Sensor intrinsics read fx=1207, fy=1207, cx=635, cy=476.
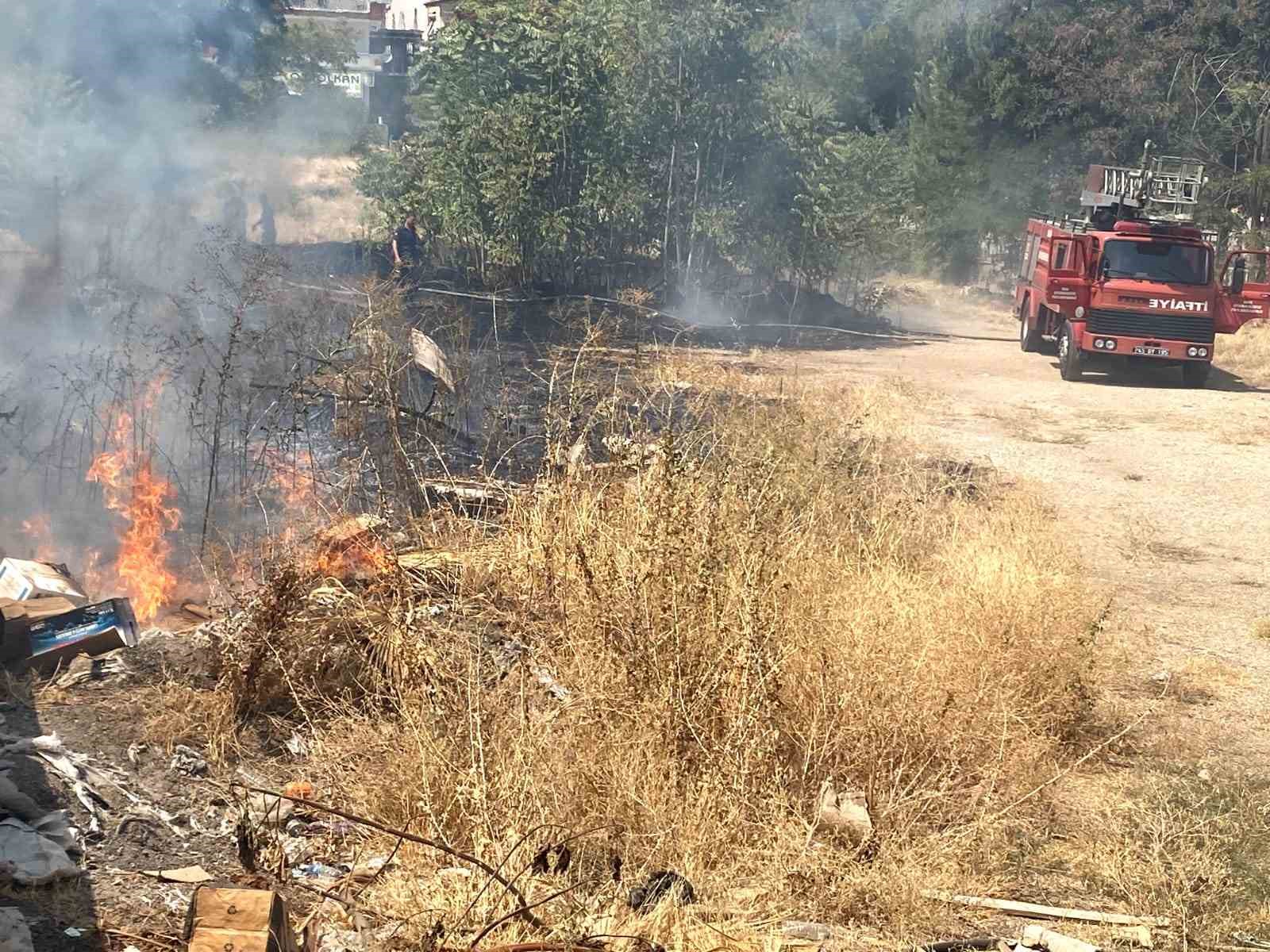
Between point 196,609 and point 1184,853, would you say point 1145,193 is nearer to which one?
point 1184,853

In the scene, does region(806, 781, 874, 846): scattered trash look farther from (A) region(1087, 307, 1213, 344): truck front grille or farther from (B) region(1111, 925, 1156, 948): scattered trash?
(A) region(1087, 307, 1213, 344): truck front grille

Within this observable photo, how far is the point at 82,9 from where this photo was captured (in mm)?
12672

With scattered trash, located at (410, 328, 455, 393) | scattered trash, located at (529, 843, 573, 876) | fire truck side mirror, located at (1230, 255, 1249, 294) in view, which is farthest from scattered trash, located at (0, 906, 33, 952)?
fire truck side mirror, located at (1230, 255, 1249, 294)

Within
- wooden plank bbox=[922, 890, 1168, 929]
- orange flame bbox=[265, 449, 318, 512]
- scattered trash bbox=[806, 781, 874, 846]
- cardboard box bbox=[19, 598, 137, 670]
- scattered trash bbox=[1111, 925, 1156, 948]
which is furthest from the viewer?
orange flame bbox=[265, 449, 318, 512]

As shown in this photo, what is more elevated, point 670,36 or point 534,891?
point 670,36

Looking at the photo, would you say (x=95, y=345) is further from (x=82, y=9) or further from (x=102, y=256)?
(x=82, y=9)

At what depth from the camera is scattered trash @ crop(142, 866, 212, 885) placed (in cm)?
389

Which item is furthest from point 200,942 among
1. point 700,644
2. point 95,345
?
point 95,345

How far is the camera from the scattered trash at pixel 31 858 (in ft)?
12.2

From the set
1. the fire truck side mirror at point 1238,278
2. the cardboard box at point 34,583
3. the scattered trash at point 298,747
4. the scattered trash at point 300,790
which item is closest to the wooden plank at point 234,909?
the scattered trash at point 300,790

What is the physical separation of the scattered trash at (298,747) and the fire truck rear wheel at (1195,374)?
1523 cm

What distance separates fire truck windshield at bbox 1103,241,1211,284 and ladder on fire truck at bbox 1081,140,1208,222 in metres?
1.74

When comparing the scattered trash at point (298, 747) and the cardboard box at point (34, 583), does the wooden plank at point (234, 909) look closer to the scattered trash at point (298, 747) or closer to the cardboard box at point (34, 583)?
the scattered trash at point (298, 747)

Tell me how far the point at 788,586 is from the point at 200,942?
289 centimetres
